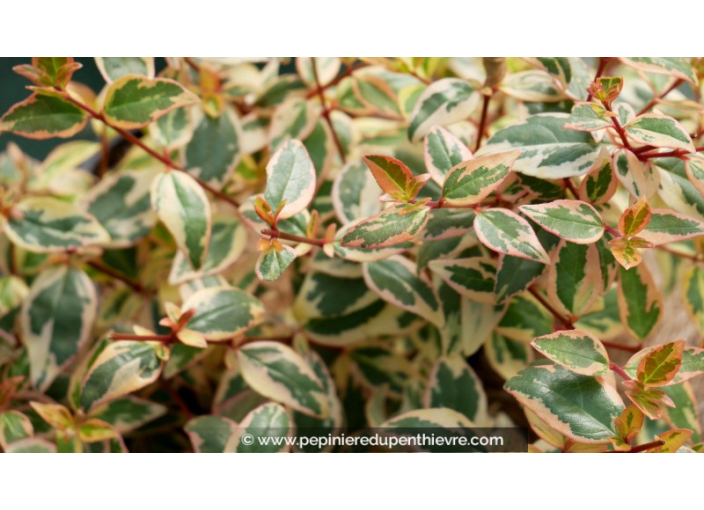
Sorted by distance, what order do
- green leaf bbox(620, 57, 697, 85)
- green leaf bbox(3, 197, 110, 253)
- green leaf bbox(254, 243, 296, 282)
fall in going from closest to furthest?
1. green leaf bbox(254, 243, 296, 282)
2. green leaf bbox(620, 57, 697, 85)
3. green leaf bbox(3, 197, 110, 253)

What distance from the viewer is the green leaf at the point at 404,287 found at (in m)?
0.62

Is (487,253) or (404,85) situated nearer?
(487,253)

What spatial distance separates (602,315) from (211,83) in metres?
0.51

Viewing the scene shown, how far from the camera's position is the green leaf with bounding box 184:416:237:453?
0.63 meters

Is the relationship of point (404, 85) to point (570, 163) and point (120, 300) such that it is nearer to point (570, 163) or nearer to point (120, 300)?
point (570, 163)

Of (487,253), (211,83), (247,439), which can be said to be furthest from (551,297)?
(211,83)

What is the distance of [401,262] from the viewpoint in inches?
25.3

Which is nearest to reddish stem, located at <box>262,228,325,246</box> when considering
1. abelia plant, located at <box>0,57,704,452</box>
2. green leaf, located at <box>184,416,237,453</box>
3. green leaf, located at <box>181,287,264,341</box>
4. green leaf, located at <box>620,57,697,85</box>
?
abelia plant, located at <box>0,57,704,452</box>

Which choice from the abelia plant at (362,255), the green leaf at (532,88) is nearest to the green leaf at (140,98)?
the abelia plant at (362,255)

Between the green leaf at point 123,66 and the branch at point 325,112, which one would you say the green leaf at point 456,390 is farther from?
the green leaf at point 123,66

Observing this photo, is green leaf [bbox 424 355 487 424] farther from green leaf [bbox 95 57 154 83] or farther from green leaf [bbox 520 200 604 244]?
green leaf [bbox 95 57 154 83]

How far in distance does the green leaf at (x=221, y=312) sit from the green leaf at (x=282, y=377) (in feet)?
0.13

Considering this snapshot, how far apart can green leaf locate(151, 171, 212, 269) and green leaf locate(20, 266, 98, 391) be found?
0.15 meters

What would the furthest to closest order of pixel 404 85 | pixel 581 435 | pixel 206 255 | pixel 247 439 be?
pixel 404 85 → pixel 206 255 → pixel 247 439 → pixel 581 435
